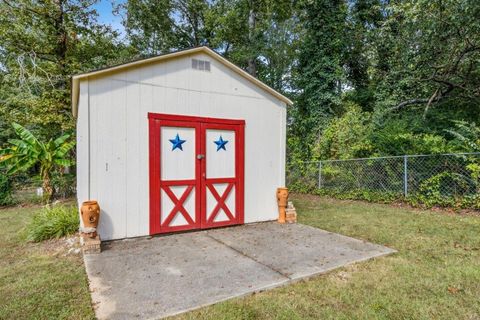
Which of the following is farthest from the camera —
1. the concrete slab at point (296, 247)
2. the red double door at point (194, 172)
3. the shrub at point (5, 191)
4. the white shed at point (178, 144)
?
the shrub at point (5, 191)

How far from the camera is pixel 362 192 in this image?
9250 millimetres

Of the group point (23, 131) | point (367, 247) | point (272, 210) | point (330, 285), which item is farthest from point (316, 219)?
point (23, 131)

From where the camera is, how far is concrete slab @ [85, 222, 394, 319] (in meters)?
2.99

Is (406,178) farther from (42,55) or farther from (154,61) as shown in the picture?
(42,55)

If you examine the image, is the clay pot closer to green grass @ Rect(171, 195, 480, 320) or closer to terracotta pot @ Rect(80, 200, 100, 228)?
green grass @ Rect(171, 195, 480, 320)

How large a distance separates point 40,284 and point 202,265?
1.93 metres

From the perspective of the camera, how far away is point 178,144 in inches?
220

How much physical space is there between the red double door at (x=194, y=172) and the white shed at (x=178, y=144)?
19mm

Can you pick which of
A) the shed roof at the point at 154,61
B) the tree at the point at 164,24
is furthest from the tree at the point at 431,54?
the tree at the point at 164,24

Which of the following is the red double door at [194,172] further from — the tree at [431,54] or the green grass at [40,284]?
the tree at [431,54]

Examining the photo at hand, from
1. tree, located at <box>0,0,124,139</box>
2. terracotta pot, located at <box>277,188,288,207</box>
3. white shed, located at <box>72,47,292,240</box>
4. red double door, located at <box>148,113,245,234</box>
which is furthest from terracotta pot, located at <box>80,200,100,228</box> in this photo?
tree, located at <box>0,0,124,139</box>

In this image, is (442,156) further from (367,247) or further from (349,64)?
(349,64)

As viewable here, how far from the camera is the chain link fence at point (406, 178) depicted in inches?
280

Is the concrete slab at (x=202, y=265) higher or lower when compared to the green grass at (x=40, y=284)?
higher
